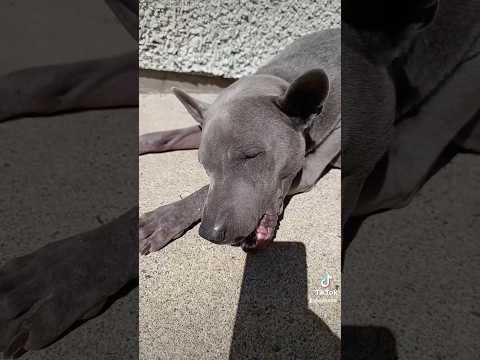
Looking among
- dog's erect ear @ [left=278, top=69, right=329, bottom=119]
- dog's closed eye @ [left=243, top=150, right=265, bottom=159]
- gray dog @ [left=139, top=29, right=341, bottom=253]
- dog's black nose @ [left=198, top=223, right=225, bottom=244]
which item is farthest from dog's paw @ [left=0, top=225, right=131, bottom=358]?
dog's erect ear @ [left=278, top=69, right=329, bottom=119]

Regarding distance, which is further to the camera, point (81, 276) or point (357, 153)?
point (357, 153)

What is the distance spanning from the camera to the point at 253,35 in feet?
Result: 5.39

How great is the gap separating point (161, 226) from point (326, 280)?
397 millimetres

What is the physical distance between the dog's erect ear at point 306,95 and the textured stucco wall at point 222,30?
0.28m

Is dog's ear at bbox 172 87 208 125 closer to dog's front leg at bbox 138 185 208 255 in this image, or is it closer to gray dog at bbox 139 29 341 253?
gray dog at bbox 139 29 341 253

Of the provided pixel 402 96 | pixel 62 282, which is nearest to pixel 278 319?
pixel 62 282

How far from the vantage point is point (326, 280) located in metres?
1.05

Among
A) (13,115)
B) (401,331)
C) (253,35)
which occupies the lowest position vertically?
(401,331)

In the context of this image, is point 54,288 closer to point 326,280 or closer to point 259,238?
point 259,238

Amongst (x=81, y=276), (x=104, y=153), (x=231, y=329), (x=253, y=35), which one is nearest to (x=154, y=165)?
(x=104, y=153)

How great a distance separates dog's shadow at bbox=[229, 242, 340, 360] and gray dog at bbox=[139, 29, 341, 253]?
79 mm

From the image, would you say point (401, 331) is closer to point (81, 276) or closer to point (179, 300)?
point (179, 300)

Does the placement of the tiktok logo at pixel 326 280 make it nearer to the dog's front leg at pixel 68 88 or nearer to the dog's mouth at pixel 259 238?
the dog's mouth at pixel 259 238

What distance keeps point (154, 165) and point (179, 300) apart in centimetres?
41
